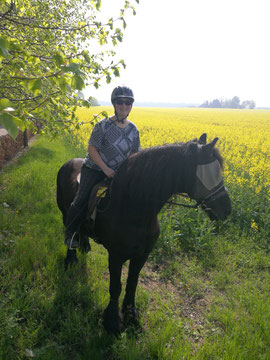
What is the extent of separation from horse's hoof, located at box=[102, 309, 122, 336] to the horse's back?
1.70 meters

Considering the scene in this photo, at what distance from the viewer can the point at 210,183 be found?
210 cm

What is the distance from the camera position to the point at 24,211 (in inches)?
206

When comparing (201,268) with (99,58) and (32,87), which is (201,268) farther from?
(99,58)

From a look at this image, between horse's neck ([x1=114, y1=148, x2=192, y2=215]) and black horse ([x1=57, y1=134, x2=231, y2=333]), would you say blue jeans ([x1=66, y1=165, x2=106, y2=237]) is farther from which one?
horse's neck ([x1=114, y1=148, x2=192, y2=215])

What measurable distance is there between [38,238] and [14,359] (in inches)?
82.6

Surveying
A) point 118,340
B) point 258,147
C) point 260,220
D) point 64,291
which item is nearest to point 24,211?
point 64,291

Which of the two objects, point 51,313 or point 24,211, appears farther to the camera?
point 24,211

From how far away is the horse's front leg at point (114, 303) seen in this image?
104 inches

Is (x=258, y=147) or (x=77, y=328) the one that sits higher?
(x=258, y=147)

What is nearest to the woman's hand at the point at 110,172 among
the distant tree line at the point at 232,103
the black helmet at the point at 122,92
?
the black helmet at the point at 122,92

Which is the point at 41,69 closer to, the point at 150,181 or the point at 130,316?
the point at 150,181

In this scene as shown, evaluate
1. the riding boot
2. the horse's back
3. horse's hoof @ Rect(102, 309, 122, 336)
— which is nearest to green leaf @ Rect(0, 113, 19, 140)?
the riding boot

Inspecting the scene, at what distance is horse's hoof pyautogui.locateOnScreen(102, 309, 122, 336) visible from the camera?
2.67 metres

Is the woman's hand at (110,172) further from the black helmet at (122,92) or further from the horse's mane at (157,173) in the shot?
the black helmet at (122,92)
